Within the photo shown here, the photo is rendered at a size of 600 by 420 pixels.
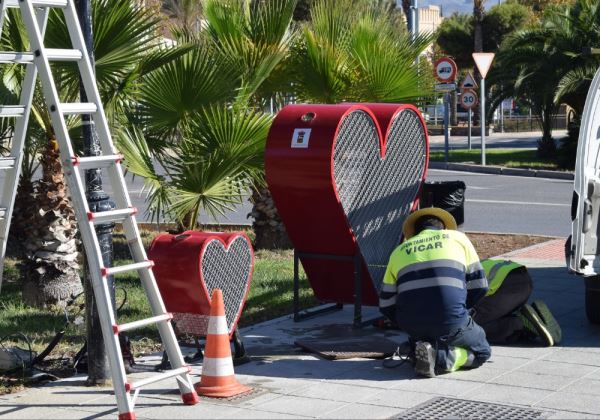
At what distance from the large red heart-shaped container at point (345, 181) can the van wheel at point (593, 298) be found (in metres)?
1.76

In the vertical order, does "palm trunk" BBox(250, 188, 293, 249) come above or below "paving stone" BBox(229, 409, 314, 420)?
above

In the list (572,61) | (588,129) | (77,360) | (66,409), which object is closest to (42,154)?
(77,360)

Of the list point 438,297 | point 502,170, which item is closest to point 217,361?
point 438,297

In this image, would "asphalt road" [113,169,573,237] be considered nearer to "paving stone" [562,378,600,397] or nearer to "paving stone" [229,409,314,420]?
"paving stone" [562,378,600,397]

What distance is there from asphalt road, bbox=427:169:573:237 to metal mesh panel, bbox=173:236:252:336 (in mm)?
5710

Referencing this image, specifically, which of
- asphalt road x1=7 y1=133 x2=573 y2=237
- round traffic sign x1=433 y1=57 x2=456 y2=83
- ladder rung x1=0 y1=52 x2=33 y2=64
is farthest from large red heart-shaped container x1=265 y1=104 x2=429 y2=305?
round traffic sign x1=433 y1=57 x2=456 y2=83

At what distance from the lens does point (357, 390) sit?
7.17 meters

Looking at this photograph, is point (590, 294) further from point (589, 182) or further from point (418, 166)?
point (418, 166)

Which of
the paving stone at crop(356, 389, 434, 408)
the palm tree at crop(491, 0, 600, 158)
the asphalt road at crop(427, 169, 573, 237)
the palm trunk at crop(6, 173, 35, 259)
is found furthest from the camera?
the palm tree at crop(491, 0, 600, 158)

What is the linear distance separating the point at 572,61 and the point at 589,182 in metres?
17.6

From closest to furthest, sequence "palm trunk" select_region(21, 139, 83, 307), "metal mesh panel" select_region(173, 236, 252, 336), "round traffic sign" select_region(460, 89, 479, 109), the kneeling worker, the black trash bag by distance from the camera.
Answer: the kneeling worker, "metal mesh panel" select_region(173, 236, 252, 336), "palm trunk" select_region(21, 139, 83, 307), the black trash bag, "round traffic sign" select_region(460, 89, 479, 109)

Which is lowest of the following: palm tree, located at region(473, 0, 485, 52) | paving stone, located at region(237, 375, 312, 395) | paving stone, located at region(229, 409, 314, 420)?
paving stone, located at region(237, 375, 312, 395)

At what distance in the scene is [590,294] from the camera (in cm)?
916

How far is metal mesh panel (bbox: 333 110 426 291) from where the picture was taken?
900 cm
